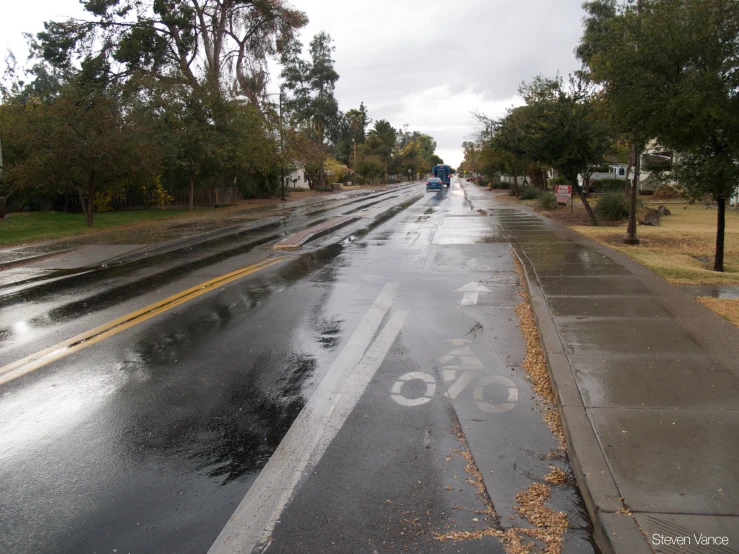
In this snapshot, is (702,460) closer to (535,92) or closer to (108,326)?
(108,326)

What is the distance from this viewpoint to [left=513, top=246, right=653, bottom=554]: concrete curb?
3.26 metres

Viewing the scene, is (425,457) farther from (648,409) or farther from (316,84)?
(316,84)

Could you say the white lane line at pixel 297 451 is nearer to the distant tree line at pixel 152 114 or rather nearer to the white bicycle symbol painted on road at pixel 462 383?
→ the white bicycle symbol painted on road at pixel 462 383

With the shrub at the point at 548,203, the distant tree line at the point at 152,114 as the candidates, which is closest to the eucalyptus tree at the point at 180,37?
the distant tree line at the point at 152,114

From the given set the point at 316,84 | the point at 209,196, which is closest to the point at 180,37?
the point at 209,196

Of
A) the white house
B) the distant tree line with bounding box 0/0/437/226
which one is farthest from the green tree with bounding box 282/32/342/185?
the distant tree line with bounding box 0/0/437/226

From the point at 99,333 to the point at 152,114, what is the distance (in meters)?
24.1

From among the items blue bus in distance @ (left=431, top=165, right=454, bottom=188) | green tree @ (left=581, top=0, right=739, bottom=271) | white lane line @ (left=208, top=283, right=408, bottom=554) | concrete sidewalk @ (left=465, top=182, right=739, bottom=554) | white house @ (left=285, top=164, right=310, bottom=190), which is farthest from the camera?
blue bus in distance @ (left=431, top=165, right=454, bottom=188)

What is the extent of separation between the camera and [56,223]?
78.9ft

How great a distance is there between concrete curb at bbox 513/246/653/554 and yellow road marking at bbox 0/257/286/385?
18.3 ft

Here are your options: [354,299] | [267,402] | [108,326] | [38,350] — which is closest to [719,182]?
[354,299]

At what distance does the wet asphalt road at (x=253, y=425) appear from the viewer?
142 inches

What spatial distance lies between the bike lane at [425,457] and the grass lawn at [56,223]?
55.5 ft

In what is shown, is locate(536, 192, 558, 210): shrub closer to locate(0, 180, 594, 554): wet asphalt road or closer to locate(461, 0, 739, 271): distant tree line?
locate(461, 0, 739, 271): distant tree line
